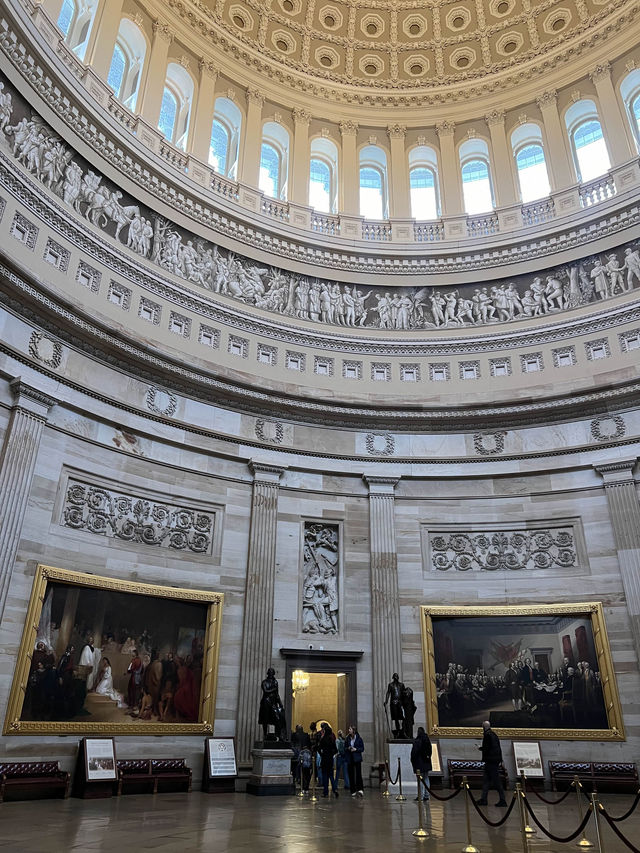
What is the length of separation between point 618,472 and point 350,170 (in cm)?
1469

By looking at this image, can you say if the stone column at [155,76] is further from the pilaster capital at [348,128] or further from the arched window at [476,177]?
the arched window at [476,177]

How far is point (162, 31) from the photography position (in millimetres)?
22125

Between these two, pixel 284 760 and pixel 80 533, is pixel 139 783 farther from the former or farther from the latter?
pixel 80 533

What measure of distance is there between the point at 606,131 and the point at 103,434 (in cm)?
1958

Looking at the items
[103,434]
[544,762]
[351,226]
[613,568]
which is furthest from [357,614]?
[351,226]

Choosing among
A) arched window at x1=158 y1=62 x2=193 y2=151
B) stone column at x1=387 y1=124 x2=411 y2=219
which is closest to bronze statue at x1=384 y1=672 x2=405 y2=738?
stone column at x1=387 y1=124 x2=411 y2=219

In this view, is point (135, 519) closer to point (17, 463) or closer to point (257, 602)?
point (17, 463)

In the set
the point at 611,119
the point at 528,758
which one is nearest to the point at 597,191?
the point at 611,119

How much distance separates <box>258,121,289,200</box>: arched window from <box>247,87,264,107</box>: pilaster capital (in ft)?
2.50

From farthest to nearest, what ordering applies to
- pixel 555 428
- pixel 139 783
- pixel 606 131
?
1. pixel 606 131
2. pixel 555 428
3. pixel 139 783

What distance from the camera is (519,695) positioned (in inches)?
658

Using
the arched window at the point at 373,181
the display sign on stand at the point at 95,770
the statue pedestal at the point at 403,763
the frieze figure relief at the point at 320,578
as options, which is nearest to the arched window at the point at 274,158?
the arched window at the point at 373,181

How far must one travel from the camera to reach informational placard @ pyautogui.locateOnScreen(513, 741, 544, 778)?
15680 millimetres

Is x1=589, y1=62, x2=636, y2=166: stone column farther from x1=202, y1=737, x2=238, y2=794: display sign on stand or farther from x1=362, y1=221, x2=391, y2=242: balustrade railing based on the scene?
Answer: x1=202, y1=737, x2=238, y2=794: display sign on stand
